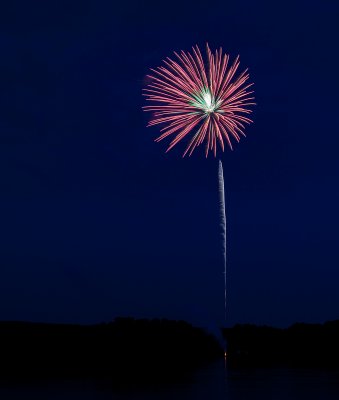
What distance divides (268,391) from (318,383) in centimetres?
614

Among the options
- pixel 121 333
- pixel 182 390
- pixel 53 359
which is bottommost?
pixel 182 390

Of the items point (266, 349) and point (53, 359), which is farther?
point (266, 349)

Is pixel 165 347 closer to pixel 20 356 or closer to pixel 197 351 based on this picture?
pixel 197 351

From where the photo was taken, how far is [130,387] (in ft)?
105

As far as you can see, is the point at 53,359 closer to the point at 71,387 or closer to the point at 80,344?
the point at 80,344

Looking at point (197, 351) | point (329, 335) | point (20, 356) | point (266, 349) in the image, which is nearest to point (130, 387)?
point (20, 356)

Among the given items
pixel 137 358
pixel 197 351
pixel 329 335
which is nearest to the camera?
pixel 137 358

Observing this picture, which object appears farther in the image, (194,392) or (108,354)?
(108,354)

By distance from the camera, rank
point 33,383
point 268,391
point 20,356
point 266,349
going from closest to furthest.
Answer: point 268,391, point 33,383, point 20,356, point 266,349

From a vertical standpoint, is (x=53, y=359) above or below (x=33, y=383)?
above

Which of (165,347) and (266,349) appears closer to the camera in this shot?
(165,347)

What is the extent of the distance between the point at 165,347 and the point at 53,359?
26.4 m

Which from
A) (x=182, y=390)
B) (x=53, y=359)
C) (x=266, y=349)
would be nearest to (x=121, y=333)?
(x=53, y=359)

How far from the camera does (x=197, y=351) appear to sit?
92.2 meters
